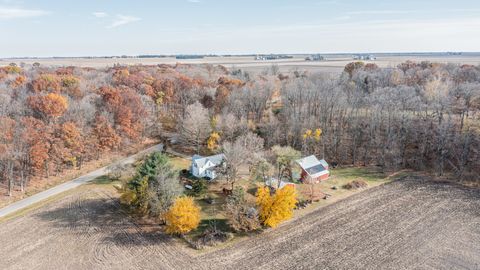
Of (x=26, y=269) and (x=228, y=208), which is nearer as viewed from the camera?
(x=26, y=269)

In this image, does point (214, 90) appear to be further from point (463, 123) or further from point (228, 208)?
point (463, 123)

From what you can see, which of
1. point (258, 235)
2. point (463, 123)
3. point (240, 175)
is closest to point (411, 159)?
point (463, 123)

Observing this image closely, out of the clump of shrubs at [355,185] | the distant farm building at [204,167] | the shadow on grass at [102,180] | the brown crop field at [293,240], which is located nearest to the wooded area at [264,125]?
the distant farm building at [204,167]

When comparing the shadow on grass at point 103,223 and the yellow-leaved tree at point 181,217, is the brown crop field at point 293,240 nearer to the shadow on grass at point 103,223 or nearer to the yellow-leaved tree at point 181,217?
the shadow on grass at point 103,223

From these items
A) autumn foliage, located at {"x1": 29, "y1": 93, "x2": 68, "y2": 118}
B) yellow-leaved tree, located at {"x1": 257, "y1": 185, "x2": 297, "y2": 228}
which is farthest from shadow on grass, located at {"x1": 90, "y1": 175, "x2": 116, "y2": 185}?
yellow-leaved tree, located at {"x1": 257, "y1": 185, "x2": 297, "y2": 228}

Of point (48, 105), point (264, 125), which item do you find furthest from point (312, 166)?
point (48, 105)

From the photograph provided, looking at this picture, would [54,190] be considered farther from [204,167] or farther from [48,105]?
[204,167]
